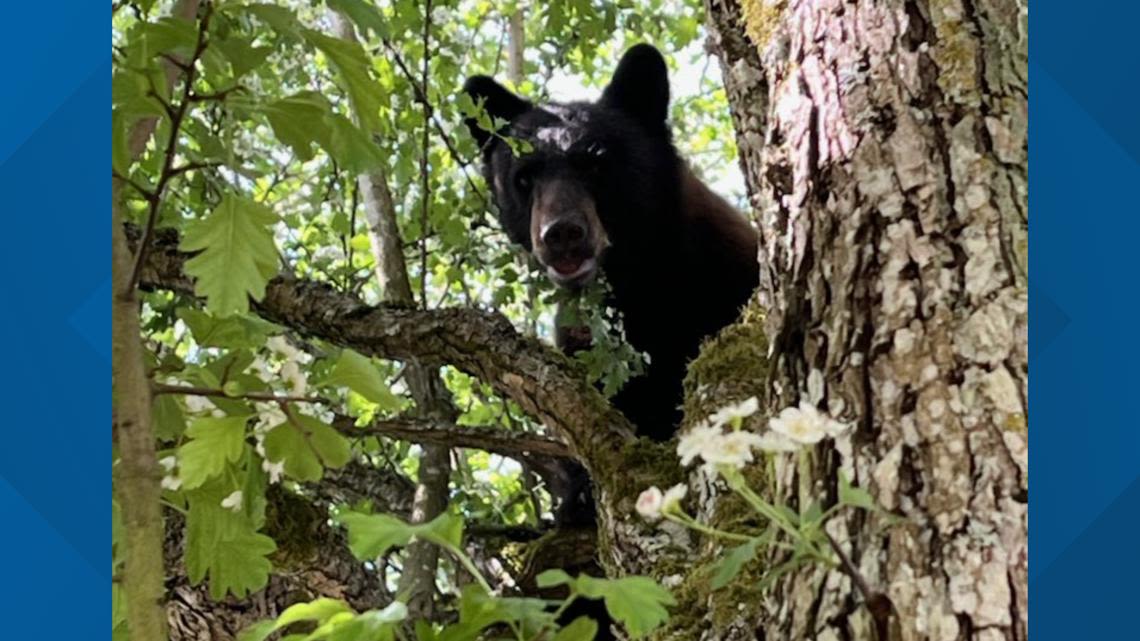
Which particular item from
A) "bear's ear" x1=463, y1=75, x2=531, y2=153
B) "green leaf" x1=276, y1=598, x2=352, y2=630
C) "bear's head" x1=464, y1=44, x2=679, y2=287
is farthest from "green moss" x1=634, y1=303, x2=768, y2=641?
"bear's ear" x1=463, y1=75, x2=531, y2=153

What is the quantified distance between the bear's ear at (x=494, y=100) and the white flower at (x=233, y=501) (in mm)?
2945

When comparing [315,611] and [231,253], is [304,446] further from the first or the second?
[315,611]

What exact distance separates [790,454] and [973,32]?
69cm

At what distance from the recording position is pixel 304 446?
6.27 feet

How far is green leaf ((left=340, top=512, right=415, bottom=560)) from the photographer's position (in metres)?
1.42

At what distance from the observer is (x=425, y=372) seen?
422cm

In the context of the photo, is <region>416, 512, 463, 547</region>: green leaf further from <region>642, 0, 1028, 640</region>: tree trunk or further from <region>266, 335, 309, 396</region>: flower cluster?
<region>266, 335, 309, 396</region>: flower cluster

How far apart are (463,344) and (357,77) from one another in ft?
5.22

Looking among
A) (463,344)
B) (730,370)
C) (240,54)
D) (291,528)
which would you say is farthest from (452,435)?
(240,54)

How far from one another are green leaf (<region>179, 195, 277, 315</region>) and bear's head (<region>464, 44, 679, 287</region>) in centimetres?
294

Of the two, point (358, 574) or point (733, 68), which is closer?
point (733, 68)

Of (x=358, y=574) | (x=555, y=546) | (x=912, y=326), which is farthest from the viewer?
(x=555, y=546)

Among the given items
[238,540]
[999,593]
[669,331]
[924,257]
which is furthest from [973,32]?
[669,331]

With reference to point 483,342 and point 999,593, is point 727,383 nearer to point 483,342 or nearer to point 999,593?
point 483,342
